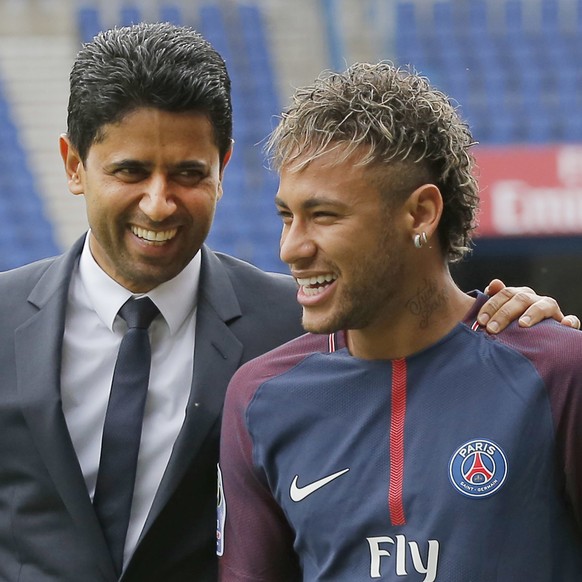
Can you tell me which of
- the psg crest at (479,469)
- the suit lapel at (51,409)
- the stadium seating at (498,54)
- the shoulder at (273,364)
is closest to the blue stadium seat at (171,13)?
A: the stadium seating at (498,54)

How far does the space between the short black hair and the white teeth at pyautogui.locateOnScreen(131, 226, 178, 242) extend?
0.21 meters

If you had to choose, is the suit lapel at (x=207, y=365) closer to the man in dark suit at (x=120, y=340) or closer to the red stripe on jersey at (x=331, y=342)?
the man in dark suit at (x=120, y=340)

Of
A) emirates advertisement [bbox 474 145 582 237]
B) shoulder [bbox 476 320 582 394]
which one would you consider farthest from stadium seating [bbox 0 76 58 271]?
shoulder [bbox 476 320 582 394]

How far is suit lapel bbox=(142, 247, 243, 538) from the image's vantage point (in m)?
2.28

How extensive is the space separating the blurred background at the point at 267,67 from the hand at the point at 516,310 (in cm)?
624

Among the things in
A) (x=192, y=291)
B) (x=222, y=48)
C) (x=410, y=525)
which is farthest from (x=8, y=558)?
(x=222, y=48)


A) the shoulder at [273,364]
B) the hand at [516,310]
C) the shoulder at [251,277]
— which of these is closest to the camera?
the hand at [516,310]

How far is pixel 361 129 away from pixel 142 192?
501 millimetres

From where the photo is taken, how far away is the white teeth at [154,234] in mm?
2311

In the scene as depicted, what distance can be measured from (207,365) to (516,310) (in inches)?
25.8

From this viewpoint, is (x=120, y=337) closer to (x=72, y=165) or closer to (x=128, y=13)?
(x=72, y=165)

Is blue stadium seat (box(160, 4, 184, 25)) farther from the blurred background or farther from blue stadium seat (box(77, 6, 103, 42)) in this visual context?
blue stadium seat (box(77, 6, 103, 42))

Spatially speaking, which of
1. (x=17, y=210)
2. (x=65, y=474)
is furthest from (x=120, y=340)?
(x=17, y=210)

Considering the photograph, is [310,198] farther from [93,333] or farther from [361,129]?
[93,333]
